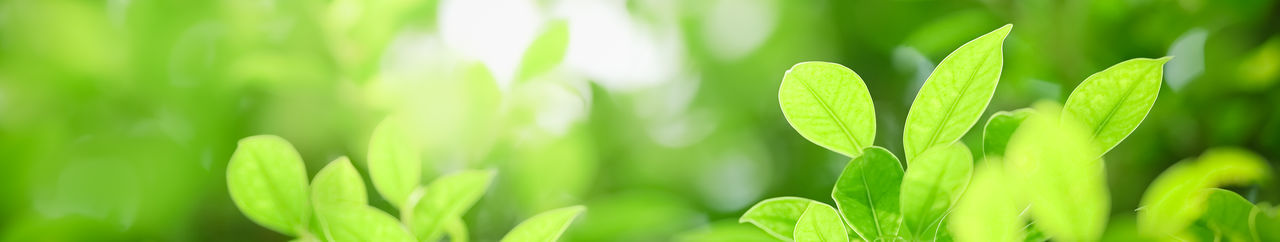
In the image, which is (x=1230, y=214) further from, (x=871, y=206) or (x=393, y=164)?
(x=393, y=164)

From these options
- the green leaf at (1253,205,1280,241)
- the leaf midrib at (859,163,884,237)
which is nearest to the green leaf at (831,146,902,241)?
the leaf midrib at (859,163,884,237)

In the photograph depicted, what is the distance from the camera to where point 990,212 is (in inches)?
6.0

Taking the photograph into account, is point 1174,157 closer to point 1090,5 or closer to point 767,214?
point 1090,5

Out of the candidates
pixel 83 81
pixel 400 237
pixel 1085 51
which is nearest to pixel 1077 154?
pixel 400 237

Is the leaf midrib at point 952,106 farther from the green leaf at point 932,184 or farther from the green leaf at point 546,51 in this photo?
the green leaf at point 546,51

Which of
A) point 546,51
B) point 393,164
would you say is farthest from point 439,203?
point 546,51

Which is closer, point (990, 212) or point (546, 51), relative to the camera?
point (990, 212)

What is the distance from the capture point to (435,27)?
1.35 feet

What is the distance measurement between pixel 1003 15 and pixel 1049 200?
12.0 inches

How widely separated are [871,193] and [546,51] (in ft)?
0.57

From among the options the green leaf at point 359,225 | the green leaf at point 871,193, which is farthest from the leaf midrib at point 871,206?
the green leaf at point 359,225

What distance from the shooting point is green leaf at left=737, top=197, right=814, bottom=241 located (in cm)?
20

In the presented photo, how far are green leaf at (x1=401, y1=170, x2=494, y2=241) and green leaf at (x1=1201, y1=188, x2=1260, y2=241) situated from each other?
19 cm

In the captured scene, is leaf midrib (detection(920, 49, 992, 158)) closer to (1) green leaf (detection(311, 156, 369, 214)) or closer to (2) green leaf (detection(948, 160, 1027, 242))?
(2) green leaf (detection(948, 160, 1027, 242))
